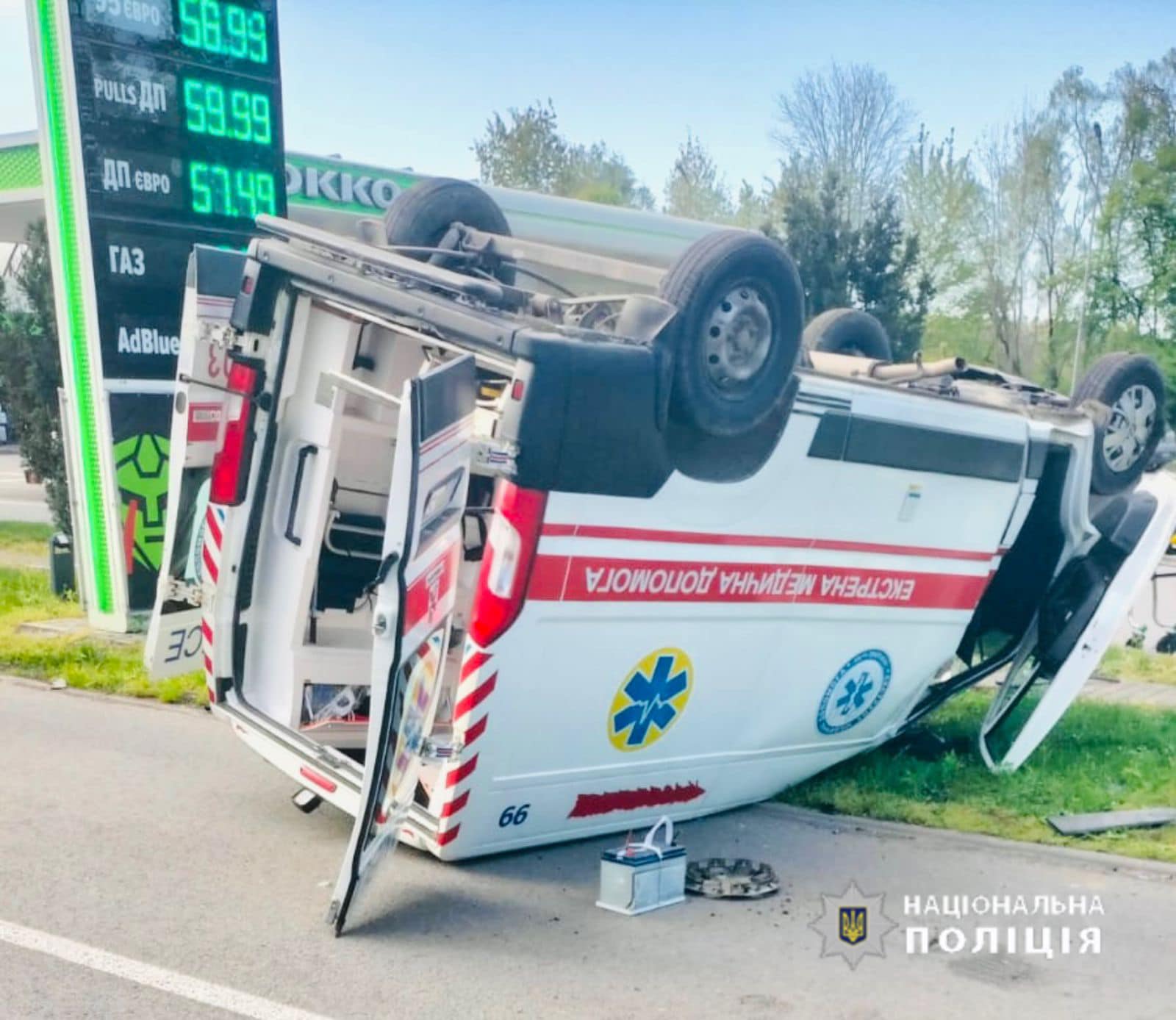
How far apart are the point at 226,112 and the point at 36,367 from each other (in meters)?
5.26

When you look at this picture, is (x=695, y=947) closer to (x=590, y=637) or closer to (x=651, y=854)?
(x=651, y=854)

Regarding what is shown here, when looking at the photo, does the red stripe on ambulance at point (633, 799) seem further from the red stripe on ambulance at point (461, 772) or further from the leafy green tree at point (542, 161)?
the leafy green tree at point (542, 161)

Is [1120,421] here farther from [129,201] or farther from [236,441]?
[129,201]

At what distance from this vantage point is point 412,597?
4945 millimetres

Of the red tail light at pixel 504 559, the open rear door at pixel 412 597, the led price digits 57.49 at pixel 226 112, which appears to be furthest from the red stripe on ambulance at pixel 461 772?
the led price digits 57.49 at pixel 226 112

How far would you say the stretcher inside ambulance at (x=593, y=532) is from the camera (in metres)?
5.15

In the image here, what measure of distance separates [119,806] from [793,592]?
3057 mm

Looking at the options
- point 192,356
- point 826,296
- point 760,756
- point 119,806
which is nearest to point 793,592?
point 760,756

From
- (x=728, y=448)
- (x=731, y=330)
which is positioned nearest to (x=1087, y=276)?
(x=728, y=448)

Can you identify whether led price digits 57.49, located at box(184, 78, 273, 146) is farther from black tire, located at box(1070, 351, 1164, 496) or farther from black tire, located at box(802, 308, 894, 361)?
black tire, located at box(1070, 351, 1164, 496)

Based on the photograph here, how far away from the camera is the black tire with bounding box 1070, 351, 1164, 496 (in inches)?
288

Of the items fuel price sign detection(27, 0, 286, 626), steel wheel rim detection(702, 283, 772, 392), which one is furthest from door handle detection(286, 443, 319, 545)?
fuel price sign detection(27, 0, 286, 626)

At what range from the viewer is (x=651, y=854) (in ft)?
18.0

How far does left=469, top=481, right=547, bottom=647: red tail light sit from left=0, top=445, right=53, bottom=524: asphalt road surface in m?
15.9
